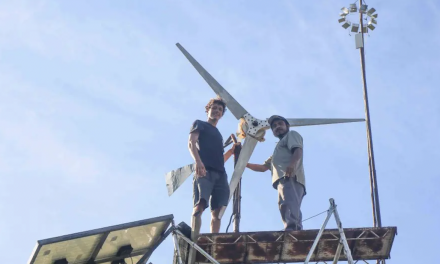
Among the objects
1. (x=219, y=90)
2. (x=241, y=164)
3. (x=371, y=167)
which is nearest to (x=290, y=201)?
(x=241, y=164)

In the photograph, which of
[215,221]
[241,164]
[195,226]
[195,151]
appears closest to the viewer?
[195,226]

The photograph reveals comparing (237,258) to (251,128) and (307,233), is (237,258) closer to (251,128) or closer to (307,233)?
(307,233)

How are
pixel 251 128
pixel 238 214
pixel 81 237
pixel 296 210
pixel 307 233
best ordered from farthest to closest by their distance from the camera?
pixel 251 128, pixel 238 214, pixel 296 210, pixel 307 233, pixel 81 237

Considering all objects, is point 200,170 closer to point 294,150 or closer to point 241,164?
point 294,150

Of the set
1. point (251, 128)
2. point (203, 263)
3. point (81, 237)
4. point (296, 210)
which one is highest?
point (251, 128)

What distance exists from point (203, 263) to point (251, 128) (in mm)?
6027

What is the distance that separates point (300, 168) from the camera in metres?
15.0

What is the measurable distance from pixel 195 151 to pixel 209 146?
0.43 meters

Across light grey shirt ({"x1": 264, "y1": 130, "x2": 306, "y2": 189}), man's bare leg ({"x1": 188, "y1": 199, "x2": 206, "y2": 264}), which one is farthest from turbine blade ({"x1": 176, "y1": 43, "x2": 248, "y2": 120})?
man's bare leg ({"x1": 188, "y1": 199, "x2": 206, "y2": 264})

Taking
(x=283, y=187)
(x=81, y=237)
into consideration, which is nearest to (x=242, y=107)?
(x=283, y=187)

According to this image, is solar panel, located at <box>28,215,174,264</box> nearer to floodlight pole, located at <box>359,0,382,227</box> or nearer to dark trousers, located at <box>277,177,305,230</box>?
dark trousers, located at <box>277,177,305,230</box>

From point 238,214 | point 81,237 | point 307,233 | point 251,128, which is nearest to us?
point 81,237

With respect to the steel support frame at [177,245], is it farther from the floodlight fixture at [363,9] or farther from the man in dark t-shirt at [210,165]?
the floodlight fixture at [363,9]

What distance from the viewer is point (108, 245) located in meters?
13.0
